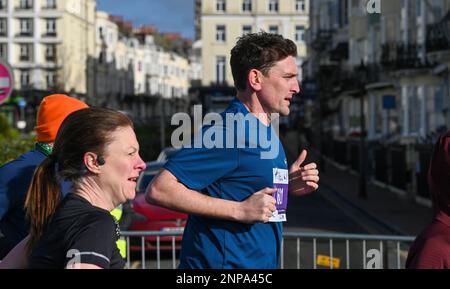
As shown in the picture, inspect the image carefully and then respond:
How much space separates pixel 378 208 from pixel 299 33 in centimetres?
6254

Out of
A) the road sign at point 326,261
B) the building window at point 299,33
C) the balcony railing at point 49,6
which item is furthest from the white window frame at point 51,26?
the road sign at point 326,261

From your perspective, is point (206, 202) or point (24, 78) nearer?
point (206, 202)

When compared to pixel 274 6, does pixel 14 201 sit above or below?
below

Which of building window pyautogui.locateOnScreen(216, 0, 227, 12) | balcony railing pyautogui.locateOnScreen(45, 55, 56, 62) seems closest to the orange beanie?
building window pyautogui.locateOnScreen(216, 0, 227, 12)

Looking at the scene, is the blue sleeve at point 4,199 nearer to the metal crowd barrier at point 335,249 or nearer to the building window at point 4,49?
the metal crowd barrier at point 335,249

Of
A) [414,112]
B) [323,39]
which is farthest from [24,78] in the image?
[414,112]

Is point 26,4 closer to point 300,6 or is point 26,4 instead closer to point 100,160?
point 300,6

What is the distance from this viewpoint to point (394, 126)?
140ft

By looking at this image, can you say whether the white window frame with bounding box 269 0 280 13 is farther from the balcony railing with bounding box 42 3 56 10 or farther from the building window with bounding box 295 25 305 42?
the balcony railing with bounding box 42 3 56 10

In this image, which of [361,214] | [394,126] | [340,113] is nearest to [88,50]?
[340,113]

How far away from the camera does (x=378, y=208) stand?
26297 millimetres

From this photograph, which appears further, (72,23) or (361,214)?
(72,23)
